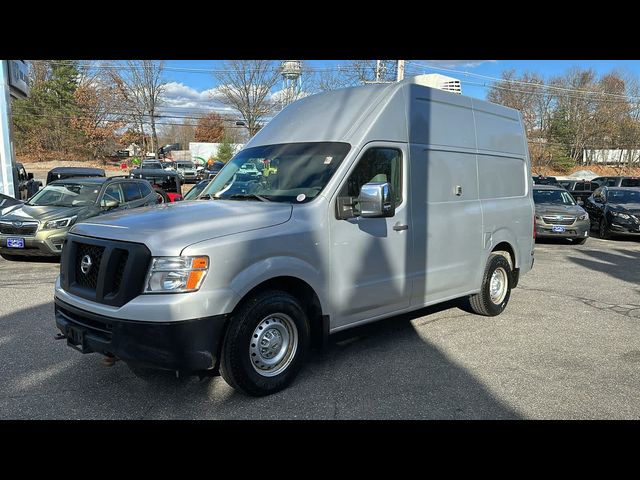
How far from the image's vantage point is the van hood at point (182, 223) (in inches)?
132

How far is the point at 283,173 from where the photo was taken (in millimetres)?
4520

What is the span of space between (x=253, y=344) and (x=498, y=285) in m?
4.09

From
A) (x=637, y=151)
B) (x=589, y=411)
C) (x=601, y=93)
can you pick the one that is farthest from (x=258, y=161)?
(x=637, y=151)

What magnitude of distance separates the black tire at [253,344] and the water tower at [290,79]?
92.4 ft

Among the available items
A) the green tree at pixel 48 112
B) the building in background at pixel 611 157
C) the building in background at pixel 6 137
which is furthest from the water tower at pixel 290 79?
the building in background at pixel 611 157

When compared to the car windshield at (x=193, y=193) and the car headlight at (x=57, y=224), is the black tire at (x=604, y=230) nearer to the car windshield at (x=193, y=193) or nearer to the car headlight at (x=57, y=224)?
the car windshield at (x=193, y=193)

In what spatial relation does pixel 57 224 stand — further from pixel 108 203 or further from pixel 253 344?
pixel 253 344

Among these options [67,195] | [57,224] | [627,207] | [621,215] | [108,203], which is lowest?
[621,215]

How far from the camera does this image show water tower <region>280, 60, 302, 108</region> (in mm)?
30503

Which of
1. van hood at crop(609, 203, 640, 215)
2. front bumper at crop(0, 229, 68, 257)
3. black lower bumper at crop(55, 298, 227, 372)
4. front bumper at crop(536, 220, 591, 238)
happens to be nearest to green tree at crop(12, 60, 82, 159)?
front bumper at crop(0, 229, 68, 257)

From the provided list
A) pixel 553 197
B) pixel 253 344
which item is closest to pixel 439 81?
pixel 253 344

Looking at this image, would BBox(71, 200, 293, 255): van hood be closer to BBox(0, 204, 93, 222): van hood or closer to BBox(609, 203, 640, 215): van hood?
BBox(0, 204, 93, 222): van hood
